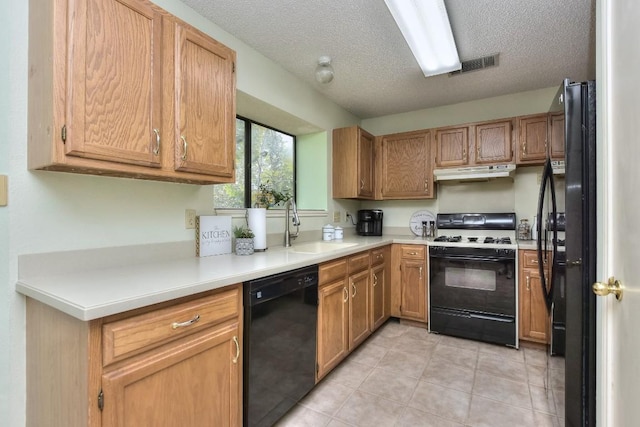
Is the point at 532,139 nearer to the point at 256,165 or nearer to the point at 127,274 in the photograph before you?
the point at 256,165

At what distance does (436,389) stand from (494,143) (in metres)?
2.33

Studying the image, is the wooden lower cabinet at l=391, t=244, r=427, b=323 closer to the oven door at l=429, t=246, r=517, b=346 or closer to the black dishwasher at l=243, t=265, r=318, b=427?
the oven door at l=429, t=246, r=517, b=346

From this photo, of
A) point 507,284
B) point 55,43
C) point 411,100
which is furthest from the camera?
point 411,100

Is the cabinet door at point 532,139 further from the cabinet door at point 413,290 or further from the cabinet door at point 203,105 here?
the cabinet door at point 203,105

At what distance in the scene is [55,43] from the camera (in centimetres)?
110

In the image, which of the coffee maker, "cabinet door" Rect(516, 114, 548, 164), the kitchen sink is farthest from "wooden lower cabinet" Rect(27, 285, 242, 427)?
"cabinet door" Rect(516, 114, 548, 164)

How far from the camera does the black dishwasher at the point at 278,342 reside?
1.46 metres

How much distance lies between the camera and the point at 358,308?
2555 mm

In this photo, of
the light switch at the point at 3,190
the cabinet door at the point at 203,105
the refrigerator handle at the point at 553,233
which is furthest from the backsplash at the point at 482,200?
the light switch at the point at 3,190

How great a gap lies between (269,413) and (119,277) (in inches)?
39.4

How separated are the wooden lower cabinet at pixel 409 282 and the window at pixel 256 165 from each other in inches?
52.6
